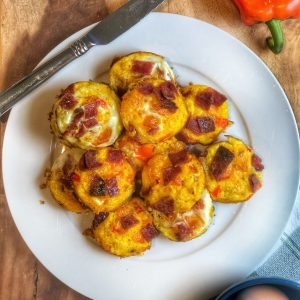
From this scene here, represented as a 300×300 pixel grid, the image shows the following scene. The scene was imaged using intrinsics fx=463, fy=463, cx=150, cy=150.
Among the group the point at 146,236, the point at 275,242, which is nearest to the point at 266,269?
the point at 275,242

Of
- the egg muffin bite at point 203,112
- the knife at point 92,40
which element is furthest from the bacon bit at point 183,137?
the knife at point 92,40

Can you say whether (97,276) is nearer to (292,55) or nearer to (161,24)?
(161,24)

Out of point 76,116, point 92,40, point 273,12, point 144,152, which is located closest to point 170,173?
point 144,152

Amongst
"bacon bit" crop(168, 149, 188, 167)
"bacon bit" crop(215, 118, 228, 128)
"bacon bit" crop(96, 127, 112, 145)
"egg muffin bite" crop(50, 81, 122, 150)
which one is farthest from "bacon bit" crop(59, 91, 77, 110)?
"bacon bit" crop(215, 118, 228, 128)

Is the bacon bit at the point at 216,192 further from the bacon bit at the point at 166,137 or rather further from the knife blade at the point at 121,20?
the knife blade at the point at 121,20

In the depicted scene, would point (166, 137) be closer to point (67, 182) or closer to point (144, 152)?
point (144, 152)

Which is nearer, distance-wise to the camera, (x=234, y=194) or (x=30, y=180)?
(x=234, y=194)
